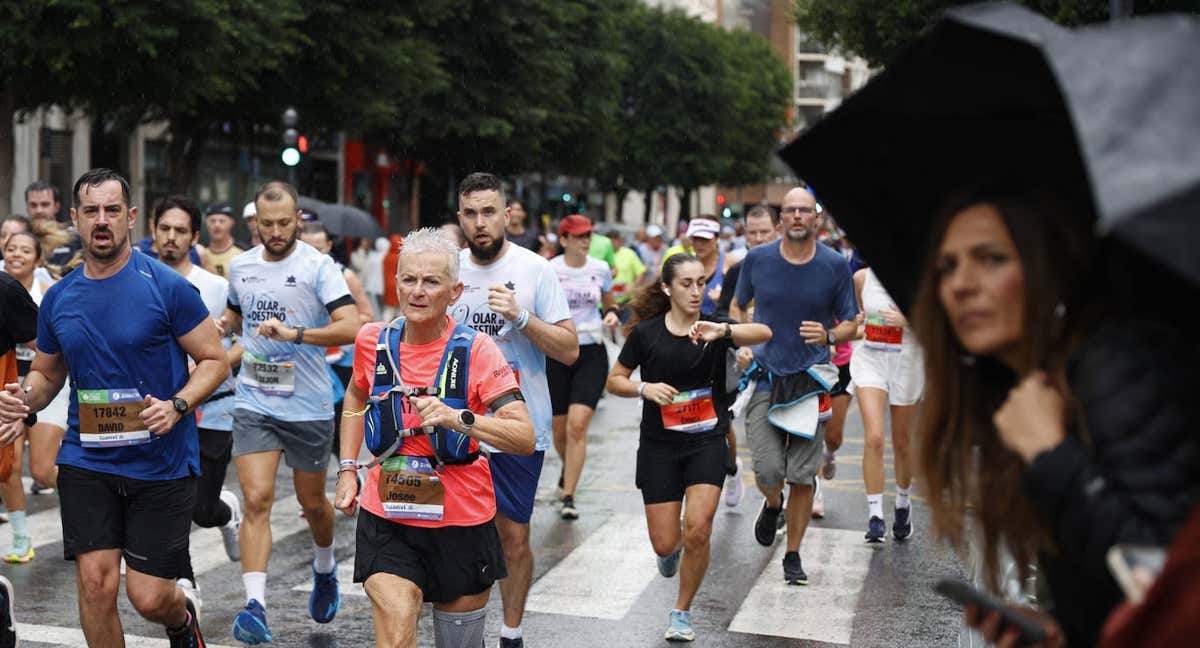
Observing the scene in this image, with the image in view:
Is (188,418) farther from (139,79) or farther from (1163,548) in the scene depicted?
A: (139,79)

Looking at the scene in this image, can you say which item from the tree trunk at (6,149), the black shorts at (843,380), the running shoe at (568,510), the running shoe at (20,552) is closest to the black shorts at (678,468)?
the running shoe at (568,510)

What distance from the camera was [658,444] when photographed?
7383mm

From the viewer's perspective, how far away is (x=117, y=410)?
18.6ft

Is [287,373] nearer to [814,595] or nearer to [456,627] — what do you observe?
[456,627]

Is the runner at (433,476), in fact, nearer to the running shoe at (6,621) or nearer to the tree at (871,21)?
the running shoe at (6,621)

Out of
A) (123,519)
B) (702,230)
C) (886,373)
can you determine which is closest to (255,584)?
(123,519)

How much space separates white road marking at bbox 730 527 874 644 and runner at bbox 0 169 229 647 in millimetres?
2917

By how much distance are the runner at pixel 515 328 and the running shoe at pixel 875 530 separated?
3284 millimetres

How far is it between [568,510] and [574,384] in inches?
40.5

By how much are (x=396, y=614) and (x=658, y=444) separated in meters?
2.64

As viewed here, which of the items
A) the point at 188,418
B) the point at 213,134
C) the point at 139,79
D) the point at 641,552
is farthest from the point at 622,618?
the point at 213,134

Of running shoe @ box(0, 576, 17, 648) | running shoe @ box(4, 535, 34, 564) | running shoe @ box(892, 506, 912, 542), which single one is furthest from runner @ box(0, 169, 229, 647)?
running shoe @ box(892, 506, 912, 542)

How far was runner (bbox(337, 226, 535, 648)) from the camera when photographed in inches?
200

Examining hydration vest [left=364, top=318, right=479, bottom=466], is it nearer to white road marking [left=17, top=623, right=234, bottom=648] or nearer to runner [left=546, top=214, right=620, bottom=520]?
white road marking [left=17, top=623, right=234, bottom=648]
